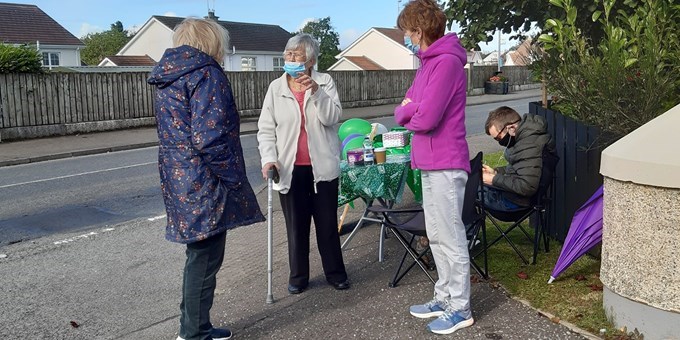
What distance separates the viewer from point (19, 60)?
18078mm

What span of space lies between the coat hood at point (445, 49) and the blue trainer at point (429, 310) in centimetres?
159

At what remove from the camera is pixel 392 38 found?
208 ft

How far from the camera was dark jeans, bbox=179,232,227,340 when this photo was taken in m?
3.86

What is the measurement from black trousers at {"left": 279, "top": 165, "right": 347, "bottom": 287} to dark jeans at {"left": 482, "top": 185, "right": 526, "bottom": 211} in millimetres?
1382

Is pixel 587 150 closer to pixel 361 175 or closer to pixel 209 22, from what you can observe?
pixel 361 175

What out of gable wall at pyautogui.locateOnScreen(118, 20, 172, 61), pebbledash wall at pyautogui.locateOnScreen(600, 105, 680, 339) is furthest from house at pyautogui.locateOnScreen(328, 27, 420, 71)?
pebbledash wall at pyautogui.locateOnScreen(600, 105, 680, 339)

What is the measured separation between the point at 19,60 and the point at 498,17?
14.6m

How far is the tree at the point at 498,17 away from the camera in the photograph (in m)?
7.20

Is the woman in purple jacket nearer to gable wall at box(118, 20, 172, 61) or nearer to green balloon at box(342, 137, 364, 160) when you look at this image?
green balloon at box(342, 137, 364, 160)

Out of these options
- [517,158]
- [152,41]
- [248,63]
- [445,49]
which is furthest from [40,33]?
[445,49]

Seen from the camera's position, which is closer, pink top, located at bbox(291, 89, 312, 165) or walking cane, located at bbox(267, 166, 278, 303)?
walking cane, located at bbox(267, 166, 278, 303)

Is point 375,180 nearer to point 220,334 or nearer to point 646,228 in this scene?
point 220,334

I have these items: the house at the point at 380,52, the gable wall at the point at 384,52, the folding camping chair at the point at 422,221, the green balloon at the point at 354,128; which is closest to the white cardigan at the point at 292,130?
the folding camping chair at the point at 422,221

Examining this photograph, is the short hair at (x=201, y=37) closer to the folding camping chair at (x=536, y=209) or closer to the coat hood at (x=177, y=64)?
the coat hood at (x=177, y=64)
